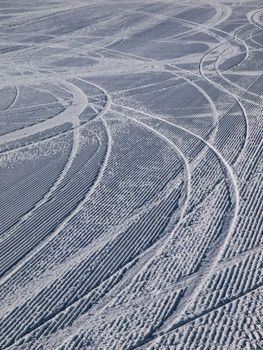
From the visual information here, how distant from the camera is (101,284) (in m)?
7.81

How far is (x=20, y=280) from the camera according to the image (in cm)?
792

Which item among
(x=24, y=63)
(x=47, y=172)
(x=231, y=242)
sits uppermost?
(x=24, y=63)

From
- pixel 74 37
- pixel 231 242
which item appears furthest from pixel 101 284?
pixel 74 37

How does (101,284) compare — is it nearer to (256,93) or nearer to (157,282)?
(157,282)

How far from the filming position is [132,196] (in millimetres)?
10125

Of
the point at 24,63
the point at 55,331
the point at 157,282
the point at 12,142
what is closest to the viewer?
the point at 55,331

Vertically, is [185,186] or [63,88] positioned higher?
[63,88]

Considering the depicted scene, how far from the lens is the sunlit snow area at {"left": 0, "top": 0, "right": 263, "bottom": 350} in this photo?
281 inches

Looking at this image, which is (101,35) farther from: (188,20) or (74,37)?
(188,20)

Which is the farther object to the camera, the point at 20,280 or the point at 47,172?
the point at 47,172

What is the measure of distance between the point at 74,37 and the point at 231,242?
1514 cm

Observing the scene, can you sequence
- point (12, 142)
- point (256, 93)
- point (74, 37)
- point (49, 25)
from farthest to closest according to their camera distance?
point (49, 25), point (74, 37), point (256, 93), point (12, 142)

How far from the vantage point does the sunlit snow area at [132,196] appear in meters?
7.14

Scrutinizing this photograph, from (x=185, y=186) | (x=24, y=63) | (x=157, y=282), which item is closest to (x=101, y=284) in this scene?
(x=157, y=282)
